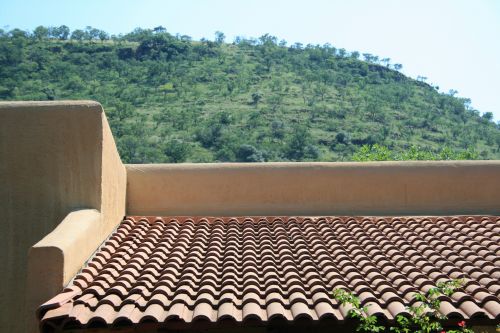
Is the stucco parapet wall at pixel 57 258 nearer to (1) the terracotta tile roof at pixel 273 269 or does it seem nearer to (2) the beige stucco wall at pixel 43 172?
(1) the terracotta tile roof at pixel 273 269

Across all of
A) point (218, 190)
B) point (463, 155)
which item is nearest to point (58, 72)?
point (463, 155)

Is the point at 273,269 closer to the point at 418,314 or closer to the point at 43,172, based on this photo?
the point at 418,314

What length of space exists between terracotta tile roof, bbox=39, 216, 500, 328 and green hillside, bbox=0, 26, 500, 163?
22.0 metres

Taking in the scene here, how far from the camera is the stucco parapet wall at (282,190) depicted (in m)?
10.9

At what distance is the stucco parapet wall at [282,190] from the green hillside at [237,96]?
20728 mm

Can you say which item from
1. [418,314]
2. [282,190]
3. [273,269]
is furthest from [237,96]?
[418,314]

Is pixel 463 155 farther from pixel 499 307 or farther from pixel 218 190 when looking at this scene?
pixel 499 307

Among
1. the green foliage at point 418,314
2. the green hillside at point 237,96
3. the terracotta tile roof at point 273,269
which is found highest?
the green foliage at point 418,314

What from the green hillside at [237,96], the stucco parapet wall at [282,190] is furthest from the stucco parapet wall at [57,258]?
the green hillside at [237,96]

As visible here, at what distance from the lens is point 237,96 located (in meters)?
47.6

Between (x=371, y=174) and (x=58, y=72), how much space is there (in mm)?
37924

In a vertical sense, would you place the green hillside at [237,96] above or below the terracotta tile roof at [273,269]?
below

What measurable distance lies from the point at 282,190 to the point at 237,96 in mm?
36973

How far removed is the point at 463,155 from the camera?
77.0ft
